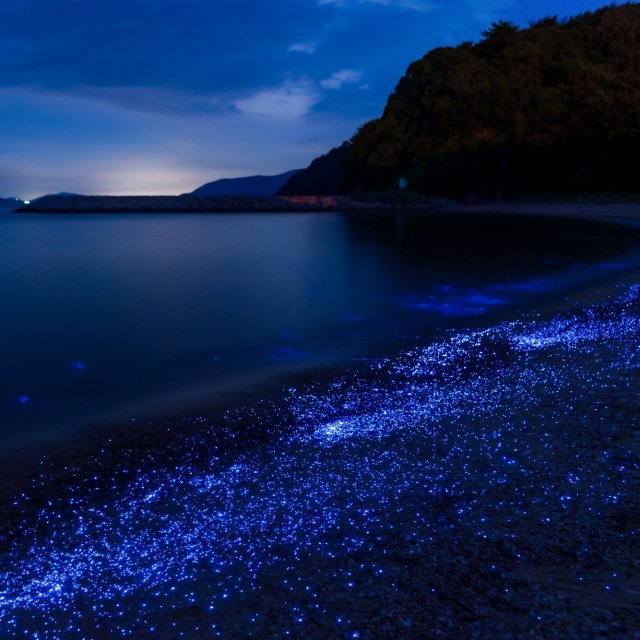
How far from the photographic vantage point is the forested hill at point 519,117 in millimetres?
37375

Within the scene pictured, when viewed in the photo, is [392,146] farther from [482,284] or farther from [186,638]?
[186,638]

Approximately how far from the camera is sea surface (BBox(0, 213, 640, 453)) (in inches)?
213

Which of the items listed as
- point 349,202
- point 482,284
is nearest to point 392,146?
point 349,202

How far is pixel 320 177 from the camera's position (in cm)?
8481

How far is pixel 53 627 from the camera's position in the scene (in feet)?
7.21

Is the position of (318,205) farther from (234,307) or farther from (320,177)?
(320,177)

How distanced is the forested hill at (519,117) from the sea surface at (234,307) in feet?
63.3

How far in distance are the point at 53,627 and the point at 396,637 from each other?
1328 millimetres

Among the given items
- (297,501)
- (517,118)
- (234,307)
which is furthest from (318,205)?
(297,501)

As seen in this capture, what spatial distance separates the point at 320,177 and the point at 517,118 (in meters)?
45.8

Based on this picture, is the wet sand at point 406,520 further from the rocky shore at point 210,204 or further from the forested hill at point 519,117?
the rocky shore at point 210,204

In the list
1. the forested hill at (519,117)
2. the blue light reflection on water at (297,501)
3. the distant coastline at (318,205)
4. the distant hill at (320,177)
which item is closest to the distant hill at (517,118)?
the forested hill at (519,117)

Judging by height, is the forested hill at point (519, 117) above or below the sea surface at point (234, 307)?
above

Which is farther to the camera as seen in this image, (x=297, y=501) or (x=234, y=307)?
(x=234, y=307)
